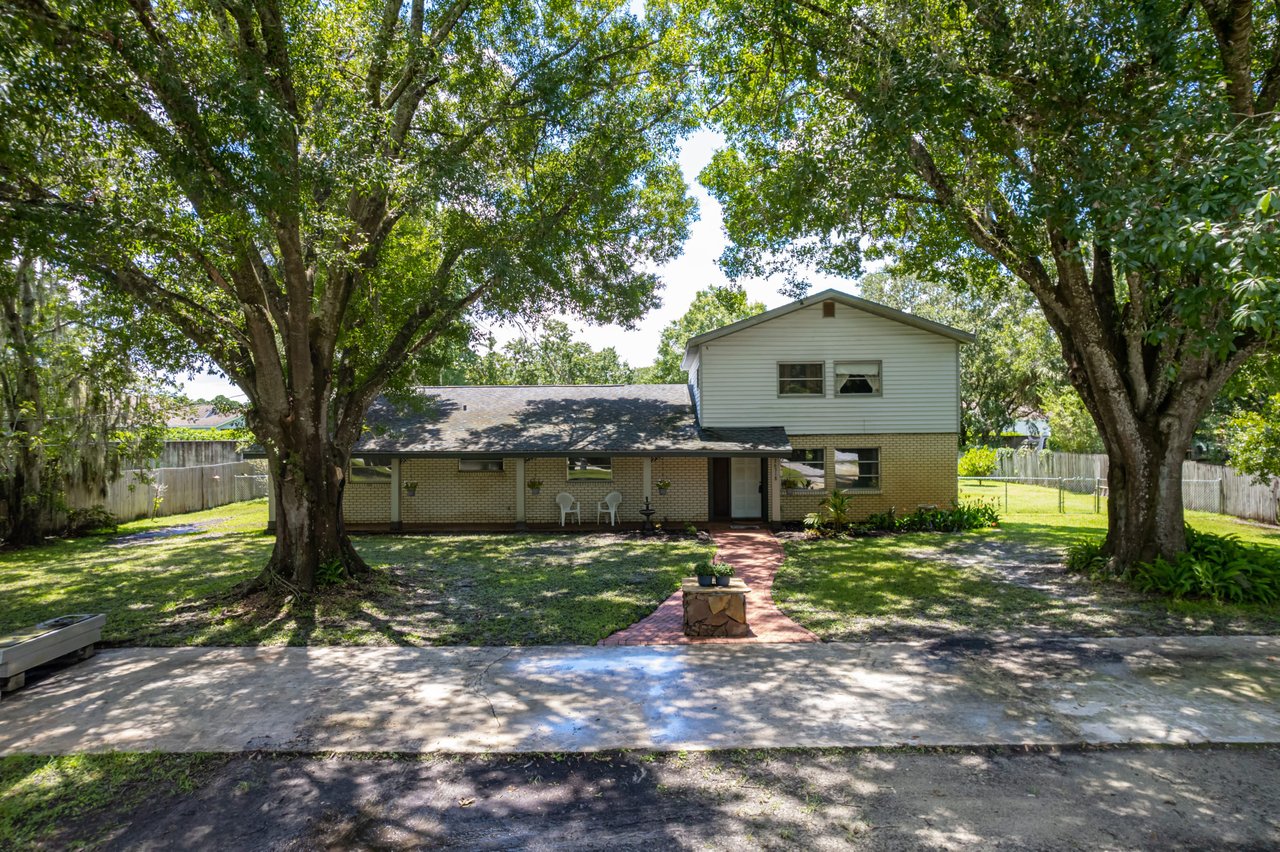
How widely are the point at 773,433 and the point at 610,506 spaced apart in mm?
4883

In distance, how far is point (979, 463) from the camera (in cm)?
3275

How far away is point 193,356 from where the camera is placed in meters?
12.0

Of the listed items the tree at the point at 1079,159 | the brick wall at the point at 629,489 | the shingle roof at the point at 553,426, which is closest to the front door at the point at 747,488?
the brick wall at the point at 629,489

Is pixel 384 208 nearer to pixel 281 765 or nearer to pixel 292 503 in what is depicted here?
pixel 292 503

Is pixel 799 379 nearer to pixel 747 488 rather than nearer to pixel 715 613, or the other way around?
pixel 747 488

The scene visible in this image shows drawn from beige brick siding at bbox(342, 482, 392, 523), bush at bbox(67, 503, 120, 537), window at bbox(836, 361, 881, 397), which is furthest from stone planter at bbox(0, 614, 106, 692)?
window at bbox(836, 361, 881, 397)

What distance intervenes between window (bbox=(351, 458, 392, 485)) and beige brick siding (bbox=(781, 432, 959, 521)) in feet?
36.1

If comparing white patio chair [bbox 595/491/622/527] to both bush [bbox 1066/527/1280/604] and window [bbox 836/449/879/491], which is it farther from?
bush [bbox 1066/527/1280/604]

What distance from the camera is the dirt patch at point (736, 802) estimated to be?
165 inches

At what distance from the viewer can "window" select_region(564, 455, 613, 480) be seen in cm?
1925

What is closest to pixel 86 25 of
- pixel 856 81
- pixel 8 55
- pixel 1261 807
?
pixel 8 55

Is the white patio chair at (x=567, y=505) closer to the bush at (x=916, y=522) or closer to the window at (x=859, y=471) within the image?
the bush at (x=916, y=522)

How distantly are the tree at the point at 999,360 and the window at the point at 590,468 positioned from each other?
2290 centimetres

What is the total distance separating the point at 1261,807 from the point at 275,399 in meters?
11.4
